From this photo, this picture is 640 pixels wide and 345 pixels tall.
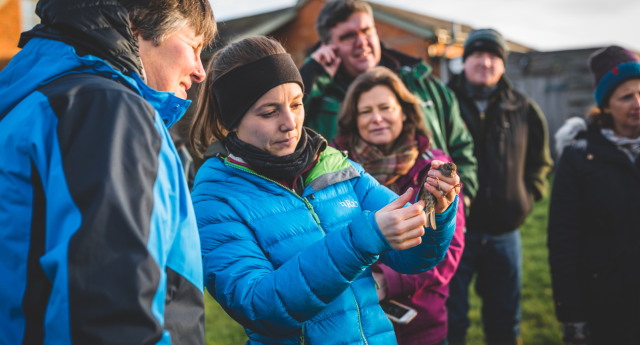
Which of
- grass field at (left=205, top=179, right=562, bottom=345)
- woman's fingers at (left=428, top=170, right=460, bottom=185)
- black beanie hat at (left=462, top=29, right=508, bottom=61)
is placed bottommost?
grass field at (left=205, top=179, right=562, bottom=345)

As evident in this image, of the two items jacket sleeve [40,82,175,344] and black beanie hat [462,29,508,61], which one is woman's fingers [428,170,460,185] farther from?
black beanie hat [462,29,508,61]

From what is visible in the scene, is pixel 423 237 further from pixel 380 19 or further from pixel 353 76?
pixel 380 19

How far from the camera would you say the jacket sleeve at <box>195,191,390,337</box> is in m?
1.45

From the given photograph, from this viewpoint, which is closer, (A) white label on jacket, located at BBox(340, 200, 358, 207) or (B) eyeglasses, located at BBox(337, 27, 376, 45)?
(A) white label on jacket, located at BBox(340, 200, 358, 207)

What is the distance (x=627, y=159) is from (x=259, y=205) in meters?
2.69

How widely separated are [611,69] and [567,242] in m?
1.32

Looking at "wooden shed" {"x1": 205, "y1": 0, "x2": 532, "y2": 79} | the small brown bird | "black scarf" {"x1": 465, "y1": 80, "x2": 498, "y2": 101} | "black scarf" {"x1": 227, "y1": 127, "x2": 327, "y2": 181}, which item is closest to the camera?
the small brown bird

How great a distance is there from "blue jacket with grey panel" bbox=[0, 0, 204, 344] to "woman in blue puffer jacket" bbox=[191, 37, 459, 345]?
406 millimetres

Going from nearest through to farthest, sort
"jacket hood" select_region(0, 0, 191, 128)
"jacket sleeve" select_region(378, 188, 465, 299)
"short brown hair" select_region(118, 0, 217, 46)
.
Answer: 1. "jacket hood" select_region(0, 0, 191, 128)
2. "short brown hair" select_region(118, 0, 217, 46)
3. "jacket sleeve" select_region(378, 188, 465, 299)

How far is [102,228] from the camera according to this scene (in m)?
0.99

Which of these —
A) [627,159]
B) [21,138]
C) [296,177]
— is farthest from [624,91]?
[21,138]

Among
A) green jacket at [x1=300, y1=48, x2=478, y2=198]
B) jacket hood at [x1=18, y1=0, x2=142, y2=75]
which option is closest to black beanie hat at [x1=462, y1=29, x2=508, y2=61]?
green jacket at [x1=300, y1=48, x2=478, y2=198]

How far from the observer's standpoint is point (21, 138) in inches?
41.4

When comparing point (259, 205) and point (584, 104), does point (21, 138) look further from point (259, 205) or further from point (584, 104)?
point (584, 104)
